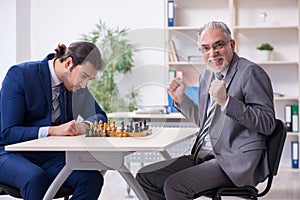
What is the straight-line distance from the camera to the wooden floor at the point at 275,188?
177 inches

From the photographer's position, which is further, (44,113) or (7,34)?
(7,34)

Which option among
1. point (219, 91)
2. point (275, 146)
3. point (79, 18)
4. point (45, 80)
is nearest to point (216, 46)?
point (219, 91)

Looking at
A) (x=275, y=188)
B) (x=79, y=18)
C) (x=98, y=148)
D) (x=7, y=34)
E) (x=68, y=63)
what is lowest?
(x=275, y=188)

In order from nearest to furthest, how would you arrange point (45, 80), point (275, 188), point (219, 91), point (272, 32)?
point (219, 91) → point (45, 80) → point (275, 188) → point (272, 32)

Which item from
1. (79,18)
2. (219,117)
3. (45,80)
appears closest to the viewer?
(219,117)

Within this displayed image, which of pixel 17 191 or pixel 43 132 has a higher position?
pixel 43 132

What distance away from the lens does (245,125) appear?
8.14 feet

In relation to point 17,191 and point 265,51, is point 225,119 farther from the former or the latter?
point 265,51

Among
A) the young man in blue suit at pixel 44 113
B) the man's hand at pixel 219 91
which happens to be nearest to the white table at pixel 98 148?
the young man in blue suit at pixel 44 113

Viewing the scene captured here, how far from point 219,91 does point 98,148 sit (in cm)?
57

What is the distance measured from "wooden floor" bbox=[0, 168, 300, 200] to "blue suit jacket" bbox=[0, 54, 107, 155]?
176 centimetres

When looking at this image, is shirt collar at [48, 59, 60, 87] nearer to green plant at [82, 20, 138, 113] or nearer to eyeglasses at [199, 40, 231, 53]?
green plant at [82, 20, 138, 113]

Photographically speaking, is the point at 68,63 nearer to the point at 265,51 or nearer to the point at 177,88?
the point at 177,88

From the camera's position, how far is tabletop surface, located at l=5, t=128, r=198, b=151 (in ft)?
7.34
